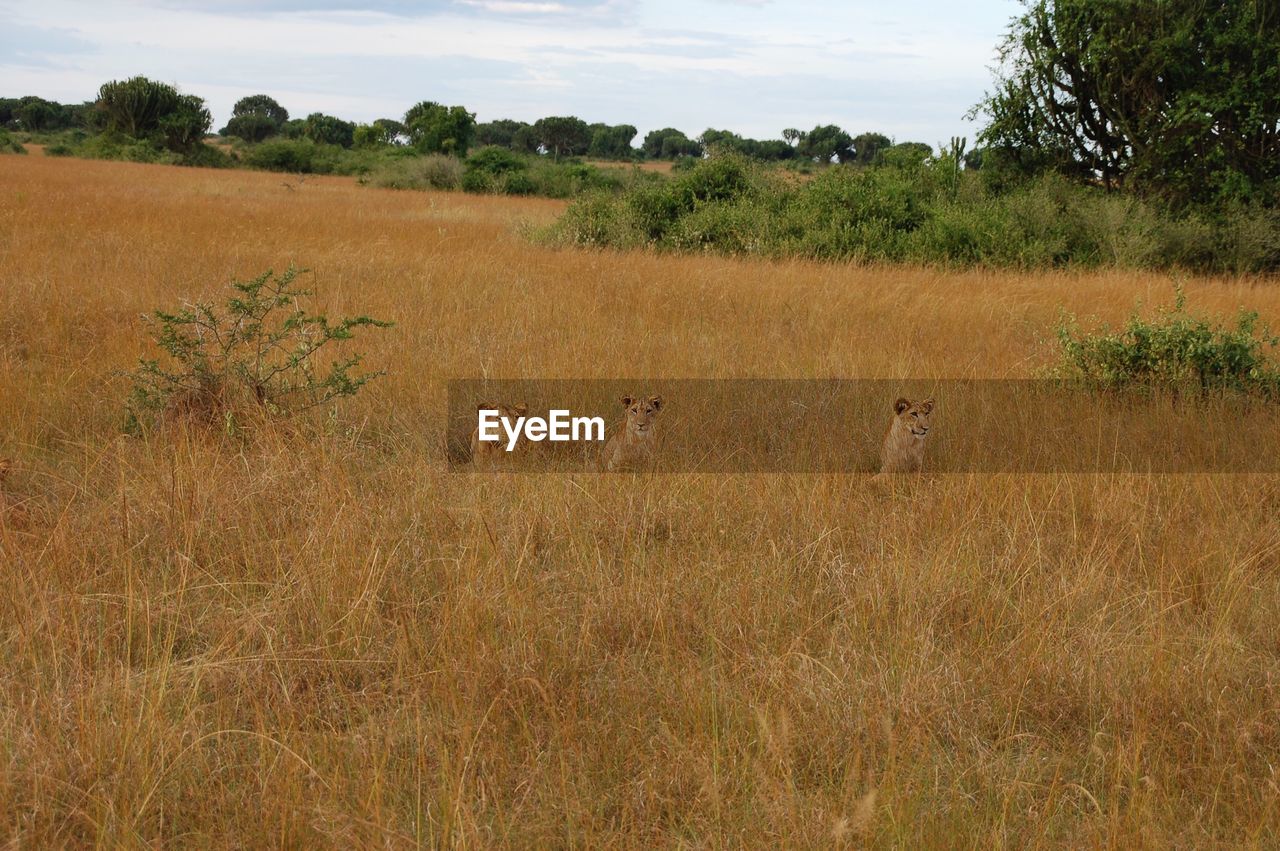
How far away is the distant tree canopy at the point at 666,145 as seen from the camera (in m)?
76.8

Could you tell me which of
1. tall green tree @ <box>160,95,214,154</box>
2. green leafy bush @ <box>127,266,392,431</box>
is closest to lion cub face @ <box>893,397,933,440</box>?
green leafy bush @ <box>127,266,392,431</box>

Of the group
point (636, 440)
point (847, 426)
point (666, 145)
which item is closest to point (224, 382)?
point (636, 440)

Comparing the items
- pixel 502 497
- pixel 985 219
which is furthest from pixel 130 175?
pixel 502 497

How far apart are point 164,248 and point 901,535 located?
9.73 metres

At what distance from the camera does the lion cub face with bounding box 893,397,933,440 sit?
482cm

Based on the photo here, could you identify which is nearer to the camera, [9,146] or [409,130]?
[9,146]

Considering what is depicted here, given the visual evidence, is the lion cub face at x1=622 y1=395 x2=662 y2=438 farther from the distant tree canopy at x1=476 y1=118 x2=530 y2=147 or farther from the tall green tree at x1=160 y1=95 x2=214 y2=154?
the distant tree canopy at x1=476 y1=118 x2=530 y2=147

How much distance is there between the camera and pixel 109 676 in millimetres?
2910

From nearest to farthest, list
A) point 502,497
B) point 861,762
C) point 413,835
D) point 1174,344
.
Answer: point 413,835, point 861,762, point 502,497, point 1174,344

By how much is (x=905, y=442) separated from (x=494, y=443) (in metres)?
2.12

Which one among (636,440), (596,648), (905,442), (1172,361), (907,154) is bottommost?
(596,648)

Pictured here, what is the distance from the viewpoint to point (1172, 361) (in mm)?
6527

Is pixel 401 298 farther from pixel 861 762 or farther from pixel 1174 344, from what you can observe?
pixel 861 762

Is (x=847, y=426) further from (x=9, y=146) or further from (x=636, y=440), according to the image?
(x=9, y=146)
